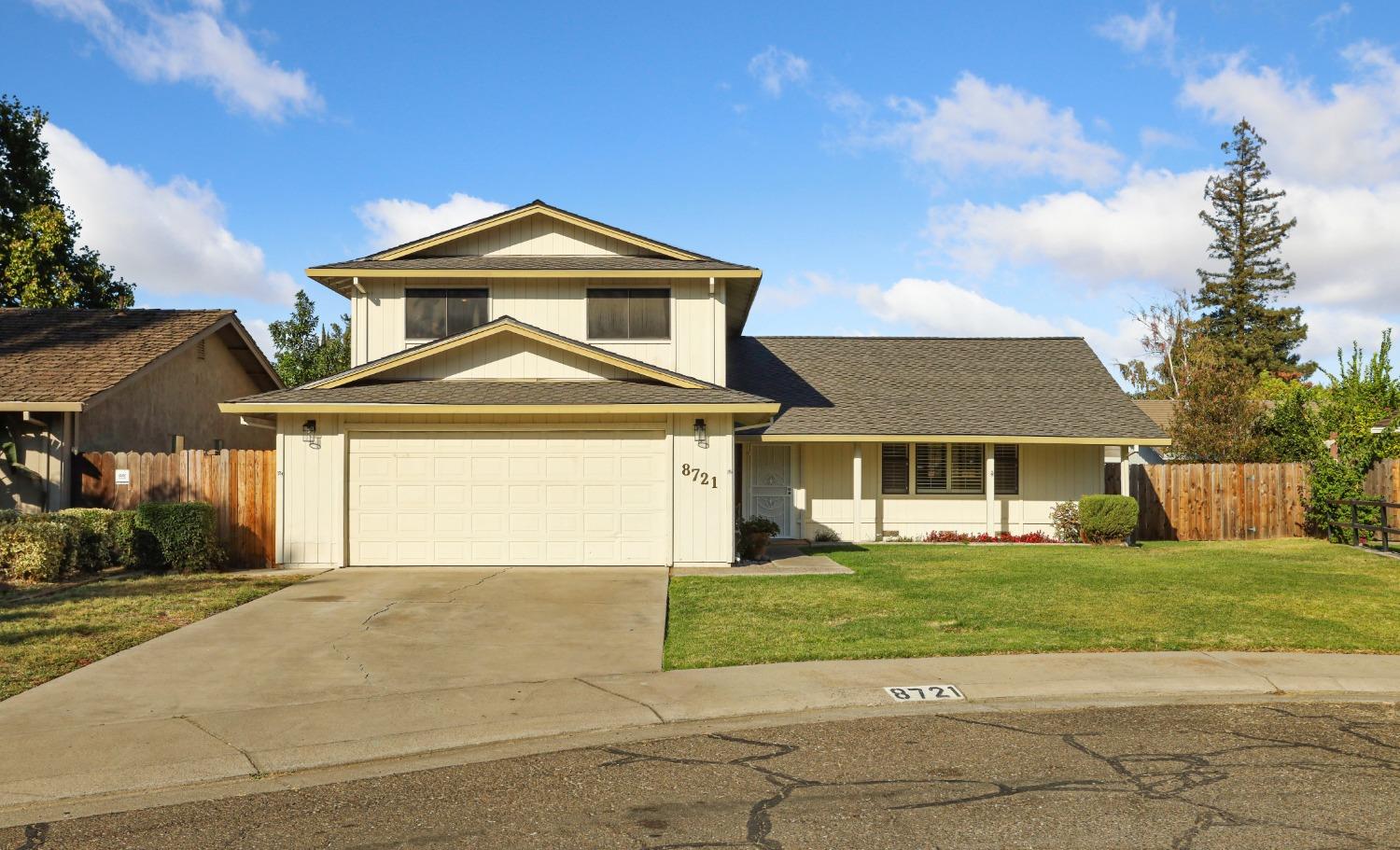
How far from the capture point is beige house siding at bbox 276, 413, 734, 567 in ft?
56.0

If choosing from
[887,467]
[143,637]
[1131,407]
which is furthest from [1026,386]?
[143,637]

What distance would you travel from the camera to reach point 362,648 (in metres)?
10.8

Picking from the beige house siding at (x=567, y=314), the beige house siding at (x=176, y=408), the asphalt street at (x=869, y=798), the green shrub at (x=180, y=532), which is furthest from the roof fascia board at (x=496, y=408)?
the asphalt street at (x=869, y=798)

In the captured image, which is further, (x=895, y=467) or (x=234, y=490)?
(x=895, y=467)

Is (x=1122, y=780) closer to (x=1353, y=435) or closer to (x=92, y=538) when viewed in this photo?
(x=92, y=538)

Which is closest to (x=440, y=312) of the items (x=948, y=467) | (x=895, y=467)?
(x=895, y=467)

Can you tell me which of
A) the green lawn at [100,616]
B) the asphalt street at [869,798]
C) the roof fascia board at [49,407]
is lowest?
the asphalt street at [869,798]

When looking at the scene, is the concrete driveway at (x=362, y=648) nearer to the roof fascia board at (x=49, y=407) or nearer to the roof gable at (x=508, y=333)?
the roof gable at (x=508, y=333)

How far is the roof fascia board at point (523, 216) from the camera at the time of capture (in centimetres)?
2127

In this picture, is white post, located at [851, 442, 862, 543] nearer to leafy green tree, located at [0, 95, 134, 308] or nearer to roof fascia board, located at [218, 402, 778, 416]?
roof fascia board, located at [218, 402, 778, 416]

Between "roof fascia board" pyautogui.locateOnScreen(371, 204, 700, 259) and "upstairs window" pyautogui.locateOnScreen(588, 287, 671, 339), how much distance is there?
3.05 ft

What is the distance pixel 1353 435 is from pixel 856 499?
1078 centimetres

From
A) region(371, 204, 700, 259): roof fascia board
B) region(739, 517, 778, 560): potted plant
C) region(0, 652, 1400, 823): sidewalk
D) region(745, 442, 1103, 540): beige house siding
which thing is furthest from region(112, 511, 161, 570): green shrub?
region(745, 442, 1103, 540): beige house siding

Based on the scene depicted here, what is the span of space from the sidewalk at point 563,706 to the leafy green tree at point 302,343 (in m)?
33.4
